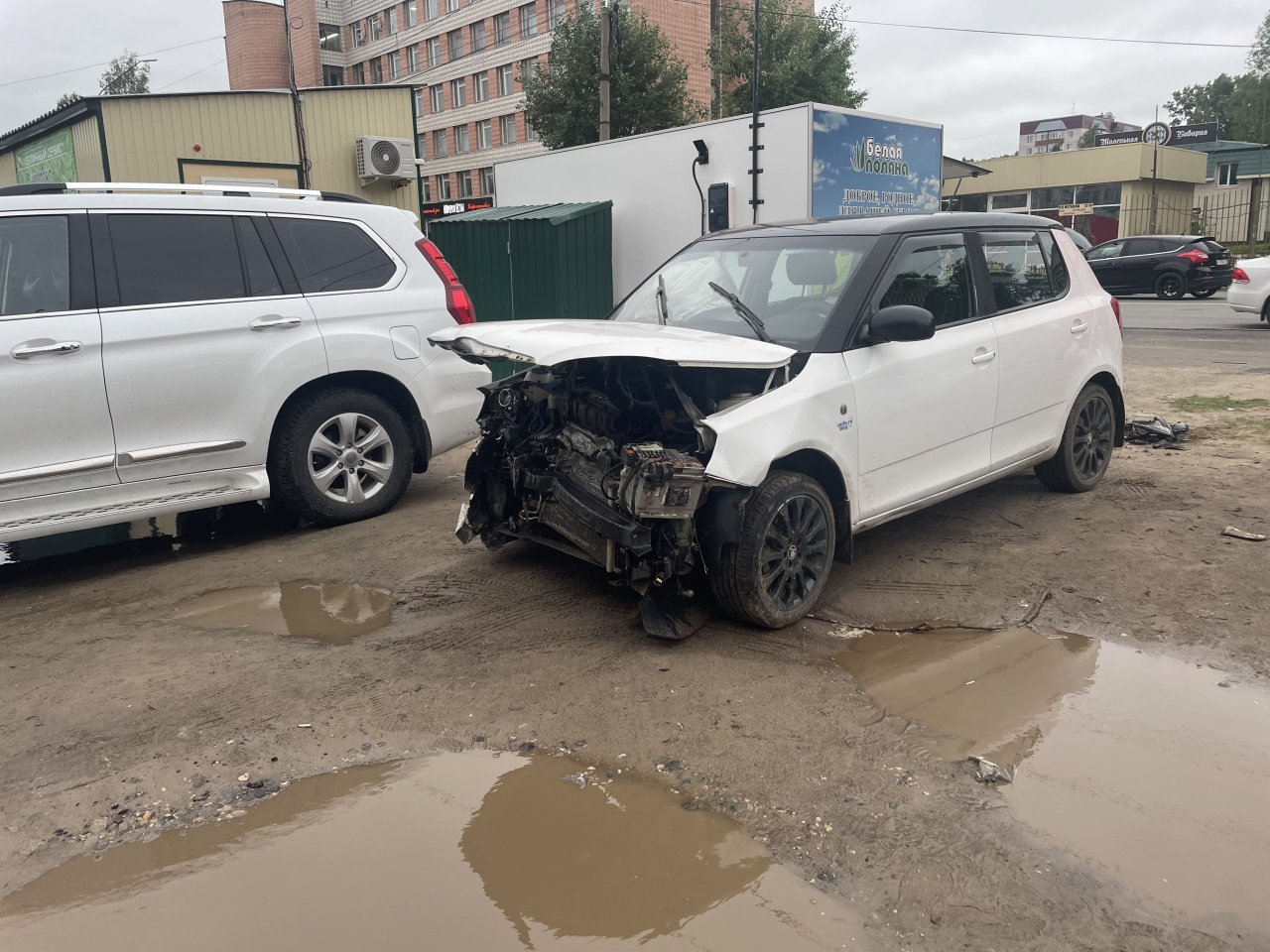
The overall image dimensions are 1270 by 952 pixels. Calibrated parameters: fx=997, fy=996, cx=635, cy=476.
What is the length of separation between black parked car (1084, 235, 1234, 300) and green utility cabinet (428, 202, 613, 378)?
14370mm

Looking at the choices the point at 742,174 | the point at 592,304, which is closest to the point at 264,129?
the point at 592,304

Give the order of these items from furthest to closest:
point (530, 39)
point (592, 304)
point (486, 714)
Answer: point (530, 39) < point (592, 304) < point (486, 714)

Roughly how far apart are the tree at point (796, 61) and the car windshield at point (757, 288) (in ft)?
79.9

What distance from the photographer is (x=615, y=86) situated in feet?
92.0

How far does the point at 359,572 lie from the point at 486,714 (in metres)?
1.81

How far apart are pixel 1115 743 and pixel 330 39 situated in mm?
77386

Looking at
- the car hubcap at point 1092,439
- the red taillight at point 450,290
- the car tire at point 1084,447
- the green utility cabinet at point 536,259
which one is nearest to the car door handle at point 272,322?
the red taillight at point 450,290

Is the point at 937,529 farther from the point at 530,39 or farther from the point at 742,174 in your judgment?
the point at 530,39

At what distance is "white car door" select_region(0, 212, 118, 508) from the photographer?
185 inches

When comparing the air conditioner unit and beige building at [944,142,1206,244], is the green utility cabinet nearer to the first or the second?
the air conditioner unit

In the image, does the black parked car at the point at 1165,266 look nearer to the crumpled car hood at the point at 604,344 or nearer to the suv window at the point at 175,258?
the crumpled car hood at the point at 604,344

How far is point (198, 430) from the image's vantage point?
5.22 meters

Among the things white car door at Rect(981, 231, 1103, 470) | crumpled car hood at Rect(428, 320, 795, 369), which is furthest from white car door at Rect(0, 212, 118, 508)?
white car door at Rect(981, 231, 1103, 470)

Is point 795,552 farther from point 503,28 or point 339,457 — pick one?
point 503,28
